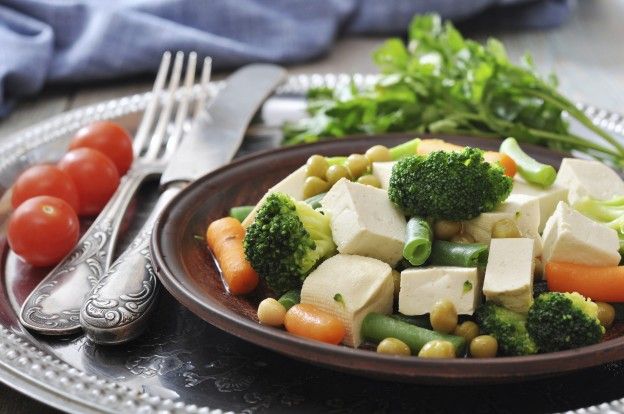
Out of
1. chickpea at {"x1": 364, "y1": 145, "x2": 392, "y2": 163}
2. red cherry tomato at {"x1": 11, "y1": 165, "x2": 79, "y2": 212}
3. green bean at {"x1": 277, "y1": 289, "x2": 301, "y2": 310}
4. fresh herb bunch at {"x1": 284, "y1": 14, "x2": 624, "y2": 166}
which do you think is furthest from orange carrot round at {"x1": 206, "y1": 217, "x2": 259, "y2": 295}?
fresh herb bunch at {"x1": 284, "y1": 14, "x2": 624, "y2": 166}

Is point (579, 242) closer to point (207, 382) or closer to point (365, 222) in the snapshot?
point (365, 222)

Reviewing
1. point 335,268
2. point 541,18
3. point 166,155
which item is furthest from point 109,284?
point 541,18

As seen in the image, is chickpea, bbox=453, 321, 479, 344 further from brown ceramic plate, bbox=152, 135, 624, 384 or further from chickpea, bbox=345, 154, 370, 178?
chickpea, bbox=345, 154, 370, 178

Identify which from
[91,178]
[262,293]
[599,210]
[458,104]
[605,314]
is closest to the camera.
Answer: [605,314]

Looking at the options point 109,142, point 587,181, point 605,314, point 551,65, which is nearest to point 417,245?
point 605,314

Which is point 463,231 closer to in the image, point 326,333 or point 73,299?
point 326,333
